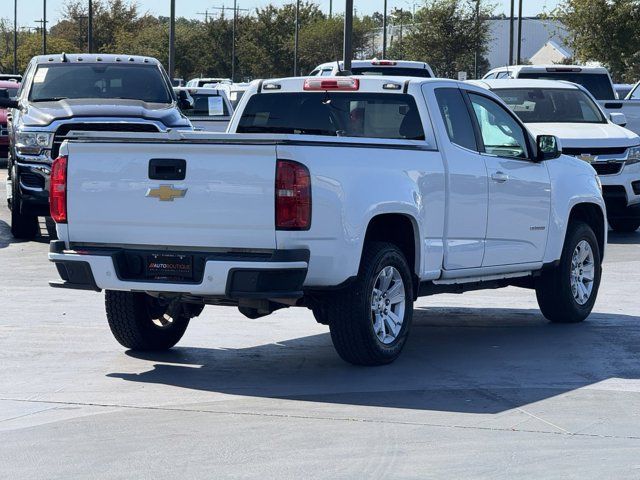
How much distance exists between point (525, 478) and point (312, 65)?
3466 inches

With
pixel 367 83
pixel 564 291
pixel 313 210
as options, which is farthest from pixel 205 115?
pixel 313 210

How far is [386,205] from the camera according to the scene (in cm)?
900

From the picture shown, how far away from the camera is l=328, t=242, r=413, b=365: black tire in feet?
29.2

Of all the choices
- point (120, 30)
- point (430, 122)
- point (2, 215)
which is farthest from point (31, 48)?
point (430, 122)

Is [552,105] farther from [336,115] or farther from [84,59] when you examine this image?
[336,115]

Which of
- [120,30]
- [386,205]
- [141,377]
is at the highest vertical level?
[120,30]

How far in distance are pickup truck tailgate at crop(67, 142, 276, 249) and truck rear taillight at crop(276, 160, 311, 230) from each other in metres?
0.05

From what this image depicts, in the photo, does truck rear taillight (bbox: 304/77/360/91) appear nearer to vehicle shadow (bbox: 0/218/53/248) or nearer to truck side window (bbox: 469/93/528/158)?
truck side window (bbox: 469/93/528/158)

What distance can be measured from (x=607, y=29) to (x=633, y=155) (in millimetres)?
43284

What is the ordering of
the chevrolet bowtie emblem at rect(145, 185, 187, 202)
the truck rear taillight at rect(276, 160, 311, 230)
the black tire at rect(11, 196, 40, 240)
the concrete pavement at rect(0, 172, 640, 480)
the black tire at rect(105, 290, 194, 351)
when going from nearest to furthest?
the concrete pavement at rect(0, 172, 640, 480)
the truck rear taillight at rect(276, 160, 311, 230)
the chevrolet bowtie emblem at rect(145, 185, 187, 202)
the black tire at rect(105, 290, 194, 351)
the black tire at rect(11, 196, 40, 240)

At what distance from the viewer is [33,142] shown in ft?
55.6

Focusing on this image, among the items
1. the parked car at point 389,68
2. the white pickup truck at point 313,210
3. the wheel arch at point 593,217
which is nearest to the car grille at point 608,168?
the parked car at point 389,68

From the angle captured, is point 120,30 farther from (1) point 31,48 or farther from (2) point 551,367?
(2) point 551,367

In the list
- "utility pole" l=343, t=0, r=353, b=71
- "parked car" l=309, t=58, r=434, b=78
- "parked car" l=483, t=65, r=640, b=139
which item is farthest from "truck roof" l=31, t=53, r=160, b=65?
"utility pole" l=343, t=0, r=353, b=71
